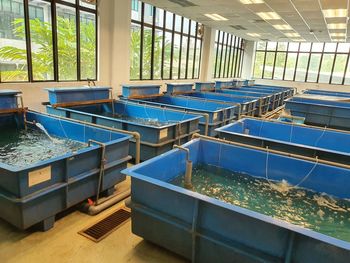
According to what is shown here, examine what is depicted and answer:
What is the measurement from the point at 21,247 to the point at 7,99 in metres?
2.36

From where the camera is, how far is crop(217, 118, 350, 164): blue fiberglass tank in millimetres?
3029

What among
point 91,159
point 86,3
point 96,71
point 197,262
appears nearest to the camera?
point 197,262

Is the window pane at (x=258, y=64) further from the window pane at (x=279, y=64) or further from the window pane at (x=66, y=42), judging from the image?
the window pane at (x=66, y=42)

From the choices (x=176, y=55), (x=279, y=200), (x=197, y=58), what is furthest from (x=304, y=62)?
(x=279, y=200)

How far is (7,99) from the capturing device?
3557 mm

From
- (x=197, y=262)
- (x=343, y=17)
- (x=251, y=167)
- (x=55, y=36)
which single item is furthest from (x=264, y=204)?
(x=343, y=17)

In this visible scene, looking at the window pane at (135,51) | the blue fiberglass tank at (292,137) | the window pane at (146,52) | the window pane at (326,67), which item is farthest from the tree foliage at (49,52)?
the window pane at (326,67)

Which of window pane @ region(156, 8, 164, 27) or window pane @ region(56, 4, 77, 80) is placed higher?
window pane @ region(156, 8, 164, 27)

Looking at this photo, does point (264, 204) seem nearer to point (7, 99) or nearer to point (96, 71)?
point (7, 99)

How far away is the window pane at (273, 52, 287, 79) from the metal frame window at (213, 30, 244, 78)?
7.20 ft

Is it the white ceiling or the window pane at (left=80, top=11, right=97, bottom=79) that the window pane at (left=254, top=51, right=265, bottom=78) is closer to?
the white ceiling

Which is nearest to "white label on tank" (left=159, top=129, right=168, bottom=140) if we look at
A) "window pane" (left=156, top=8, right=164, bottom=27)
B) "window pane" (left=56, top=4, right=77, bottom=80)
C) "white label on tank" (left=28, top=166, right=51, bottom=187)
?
"white label on tank" (left=28, top=166, right=51, bottom=187)

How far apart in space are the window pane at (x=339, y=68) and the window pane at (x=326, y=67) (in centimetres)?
24

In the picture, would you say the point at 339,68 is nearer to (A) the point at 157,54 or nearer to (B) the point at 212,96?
(B) the point at 212,96
